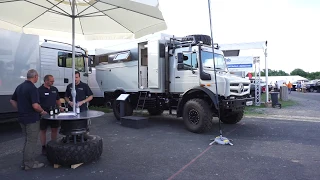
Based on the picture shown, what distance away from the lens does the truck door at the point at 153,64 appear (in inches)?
335

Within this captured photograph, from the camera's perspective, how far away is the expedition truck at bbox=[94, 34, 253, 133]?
7188mm

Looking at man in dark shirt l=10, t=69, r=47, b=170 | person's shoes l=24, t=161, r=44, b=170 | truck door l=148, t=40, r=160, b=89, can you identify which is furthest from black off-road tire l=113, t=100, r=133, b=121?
man in dark shirt l=10, t=69, r=47, b=170

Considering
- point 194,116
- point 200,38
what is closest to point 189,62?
point 200,38

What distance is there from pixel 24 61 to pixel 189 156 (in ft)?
19.5

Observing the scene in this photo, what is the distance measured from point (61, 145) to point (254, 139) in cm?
478

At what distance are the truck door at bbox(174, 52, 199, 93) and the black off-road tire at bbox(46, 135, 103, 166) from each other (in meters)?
4.11

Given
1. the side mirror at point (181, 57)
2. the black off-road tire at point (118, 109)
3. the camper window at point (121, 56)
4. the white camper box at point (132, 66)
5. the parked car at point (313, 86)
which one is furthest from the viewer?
the parked car at point (313, 86)

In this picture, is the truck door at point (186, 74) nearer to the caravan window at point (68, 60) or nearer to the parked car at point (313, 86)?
the caravan window at point (68, 60)

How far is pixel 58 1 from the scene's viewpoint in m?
5.12

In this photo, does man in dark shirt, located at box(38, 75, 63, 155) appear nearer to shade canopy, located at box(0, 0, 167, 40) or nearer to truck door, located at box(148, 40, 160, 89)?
shade canopy, located at box(0, 0, 167, 40)

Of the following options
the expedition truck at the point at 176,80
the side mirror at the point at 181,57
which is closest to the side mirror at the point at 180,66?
the expedition truck at the point at 176,80

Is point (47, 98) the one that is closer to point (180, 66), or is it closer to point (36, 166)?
point (36, 166)

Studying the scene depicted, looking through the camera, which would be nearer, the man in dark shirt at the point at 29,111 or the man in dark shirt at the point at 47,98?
the man in dark shirt at the point at 29,111

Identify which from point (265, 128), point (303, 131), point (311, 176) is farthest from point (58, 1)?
point (303, 131)
